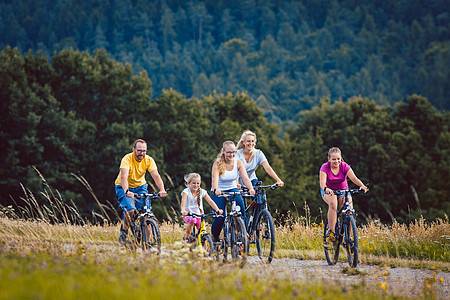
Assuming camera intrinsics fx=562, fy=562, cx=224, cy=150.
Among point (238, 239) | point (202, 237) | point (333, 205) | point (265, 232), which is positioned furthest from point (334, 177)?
point (202, 237)

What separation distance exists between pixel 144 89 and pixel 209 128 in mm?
5279

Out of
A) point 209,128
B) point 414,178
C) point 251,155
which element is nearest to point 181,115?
point 209,128

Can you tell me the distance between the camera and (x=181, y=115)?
38.6 m

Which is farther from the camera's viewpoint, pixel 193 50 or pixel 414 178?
pixel 193 50

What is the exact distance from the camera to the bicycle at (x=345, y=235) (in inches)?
314

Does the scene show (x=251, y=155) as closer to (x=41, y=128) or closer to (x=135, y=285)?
(x=135, y=285)

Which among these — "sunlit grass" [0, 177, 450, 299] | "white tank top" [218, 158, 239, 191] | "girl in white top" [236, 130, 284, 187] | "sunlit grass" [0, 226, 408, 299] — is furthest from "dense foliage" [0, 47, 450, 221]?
"sunlit grass" [0, 226, 408, 299]

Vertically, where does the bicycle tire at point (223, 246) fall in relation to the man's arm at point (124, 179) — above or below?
below

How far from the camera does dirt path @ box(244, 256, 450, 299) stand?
254 inches

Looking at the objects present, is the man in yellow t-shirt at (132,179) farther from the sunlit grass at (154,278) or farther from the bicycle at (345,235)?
the bicycle at (345,235)

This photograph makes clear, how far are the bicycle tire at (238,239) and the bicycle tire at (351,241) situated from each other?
153 cm

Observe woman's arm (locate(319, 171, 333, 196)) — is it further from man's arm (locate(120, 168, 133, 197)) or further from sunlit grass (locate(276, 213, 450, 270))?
man's arm (locate(120, 168, 133, 197))

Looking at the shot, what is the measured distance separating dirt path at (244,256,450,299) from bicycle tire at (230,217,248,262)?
0.77 feet

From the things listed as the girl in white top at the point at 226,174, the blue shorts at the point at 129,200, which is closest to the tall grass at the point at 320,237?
the blue shorts at the point at 129,200
